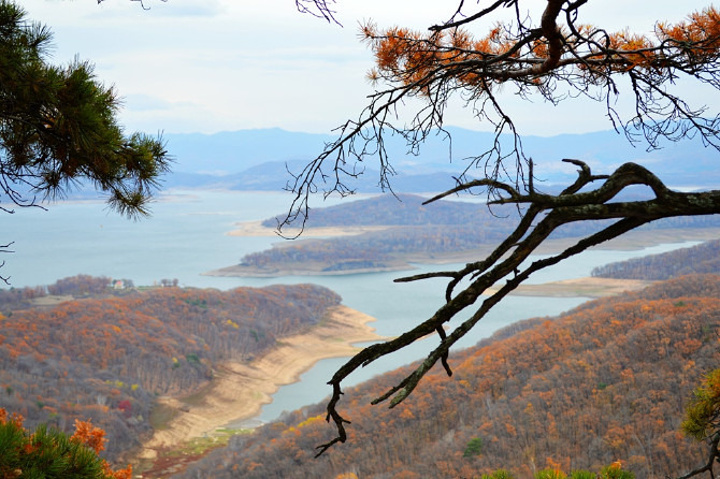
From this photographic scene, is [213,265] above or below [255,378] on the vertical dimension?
above

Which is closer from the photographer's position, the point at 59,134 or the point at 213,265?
the point at 59,134

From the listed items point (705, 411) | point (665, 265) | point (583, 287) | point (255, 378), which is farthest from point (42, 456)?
point (665, 265)

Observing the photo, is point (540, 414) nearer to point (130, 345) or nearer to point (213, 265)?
point (130, 345)

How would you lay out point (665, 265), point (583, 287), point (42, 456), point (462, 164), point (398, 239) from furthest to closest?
1. point (462, 164)
2. point (398, 239)
3. point (665, 265)
4. point (583, 287)
5. point (42, 456)

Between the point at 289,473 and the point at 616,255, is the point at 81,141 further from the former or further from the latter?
the point at 616,255

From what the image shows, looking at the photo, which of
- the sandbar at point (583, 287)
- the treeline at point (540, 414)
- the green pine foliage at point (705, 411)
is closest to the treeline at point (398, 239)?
the sandbar at point (583, 287)

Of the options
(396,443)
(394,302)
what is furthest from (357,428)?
(394,302)
